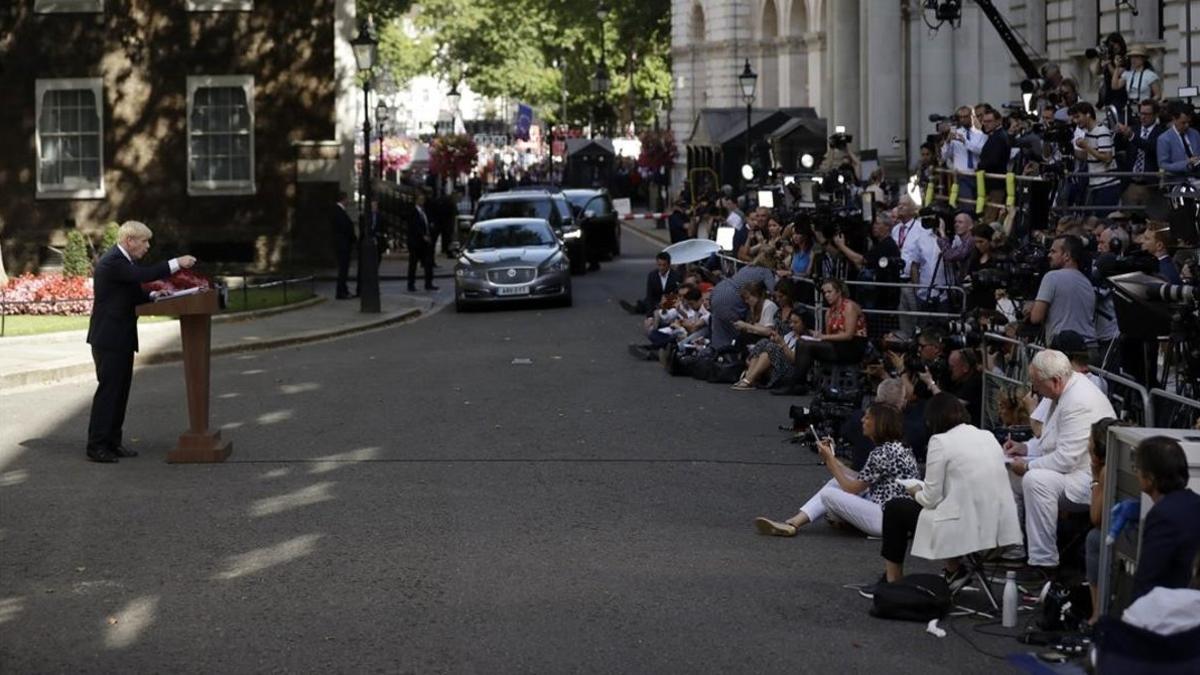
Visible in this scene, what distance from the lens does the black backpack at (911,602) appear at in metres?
10.9

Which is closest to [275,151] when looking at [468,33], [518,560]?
[518,560]

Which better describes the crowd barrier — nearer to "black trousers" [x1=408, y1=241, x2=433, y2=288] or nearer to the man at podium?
the man at podium

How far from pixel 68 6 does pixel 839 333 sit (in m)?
26.0

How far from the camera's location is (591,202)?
165 ft

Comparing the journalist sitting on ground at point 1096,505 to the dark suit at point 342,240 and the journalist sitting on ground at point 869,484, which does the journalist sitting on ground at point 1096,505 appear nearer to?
the journalist sitting on ground at point 869,484

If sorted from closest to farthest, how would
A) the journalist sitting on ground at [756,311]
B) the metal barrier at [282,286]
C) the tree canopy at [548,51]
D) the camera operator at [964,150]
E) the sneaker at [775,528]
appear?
the sneaker at [775,528], the journalist sitting on ground at [756,311], the camera operator at [964,150], the metal barrier at [282,286], the tree canopy at [548,51]

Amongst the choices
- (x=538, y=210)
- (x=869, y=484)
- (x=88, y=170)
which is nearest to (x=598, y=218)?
(x=538, y=210)

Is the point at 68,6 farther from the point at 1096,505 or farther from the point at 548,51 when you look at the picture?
the point at 548,51

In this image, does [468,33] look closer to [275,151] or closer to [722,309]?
[275,151]

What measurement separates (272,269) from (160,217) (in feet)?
8.29

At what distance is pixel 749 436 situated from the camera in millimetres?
18531

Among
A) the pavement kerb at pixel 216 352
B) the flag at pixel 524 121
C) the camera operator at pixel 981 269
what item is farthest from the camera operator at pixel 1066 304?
the flag at pixel 524 121

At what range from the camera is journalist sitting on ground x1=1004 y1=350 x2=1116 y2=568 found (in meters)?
11.5

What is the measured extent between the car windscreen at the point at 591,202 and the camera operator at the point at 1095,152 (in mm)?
27336
